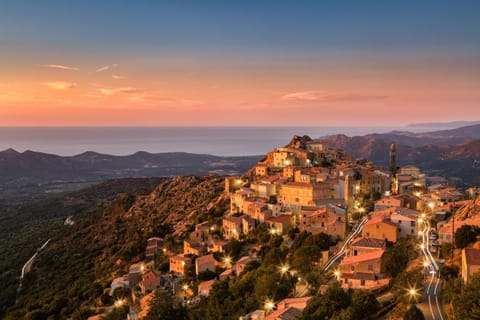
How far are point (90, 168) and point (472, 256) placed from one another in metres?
173

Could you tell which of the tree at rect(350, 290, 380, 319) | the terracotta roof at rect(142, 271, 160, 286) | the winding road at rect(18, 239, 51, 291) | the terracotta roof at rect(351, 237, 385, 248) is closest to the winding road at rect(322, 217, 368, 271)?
the terracotta roof at rect(351, 237, 385, 248)

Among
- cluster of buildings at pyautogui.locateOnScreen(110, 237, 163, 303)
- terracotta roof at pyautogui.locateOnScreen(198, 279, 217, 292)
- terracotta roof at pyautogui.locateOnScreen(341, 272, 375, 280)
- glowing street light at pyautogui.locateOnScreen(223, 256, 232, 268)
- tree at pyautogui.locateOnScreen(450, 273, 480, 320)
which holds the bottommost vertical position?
cluster of buildings at pyautogui.locateOnScreen(110, 237, 163, 303)

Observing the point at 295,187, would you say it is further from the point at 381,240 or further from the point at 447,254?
the point at 447,254

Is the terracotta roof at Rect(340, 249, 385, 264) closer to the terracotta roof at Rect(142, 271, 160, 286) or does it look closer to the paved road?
the paved road

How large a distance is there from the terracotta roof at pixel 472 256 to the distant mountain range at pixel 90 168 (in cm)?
11373

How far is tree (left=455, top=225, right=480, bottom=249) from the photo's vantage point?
1973cm

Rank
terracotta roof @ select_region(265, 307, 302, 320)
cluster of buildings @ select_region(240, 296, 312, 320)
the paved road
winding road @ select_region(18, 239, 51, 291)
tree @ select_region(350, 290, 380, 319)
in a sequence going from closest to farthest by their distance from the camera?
the paved road → tree @ select_region(350, 290, 380, 319) → terracotta roof @ select_region(265, 307, 302, 320) → cluster of buildings @ select_region(240, 296, 312, 320) → winding road @ select_region(18, 239, 51, 291)

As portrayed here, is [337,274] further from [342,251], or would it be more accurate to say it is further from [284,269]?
[342,251]

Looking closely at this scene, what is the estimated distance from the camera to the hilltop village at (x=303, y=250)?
18.9 meters

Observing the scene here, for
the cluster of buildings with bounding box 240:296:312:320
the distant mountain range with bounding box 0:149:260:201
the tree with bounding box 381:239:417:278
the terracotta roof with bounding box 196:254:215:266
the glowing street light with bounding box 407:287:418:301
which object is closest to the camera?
the glowing street light with bounding box 407:287:418:301

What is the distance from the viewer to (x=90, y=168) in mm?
170500

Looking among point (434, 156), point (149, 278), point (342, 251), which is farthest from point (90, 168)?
point (342, 251)

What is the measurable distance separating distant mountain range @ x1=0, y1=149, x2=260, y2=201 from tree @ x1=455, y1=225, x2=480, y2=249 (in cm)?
11023

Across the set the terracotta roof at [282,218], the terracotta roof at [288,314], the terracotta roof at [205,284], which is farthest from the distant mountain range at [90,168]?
the terracotta roof at [288,314]
